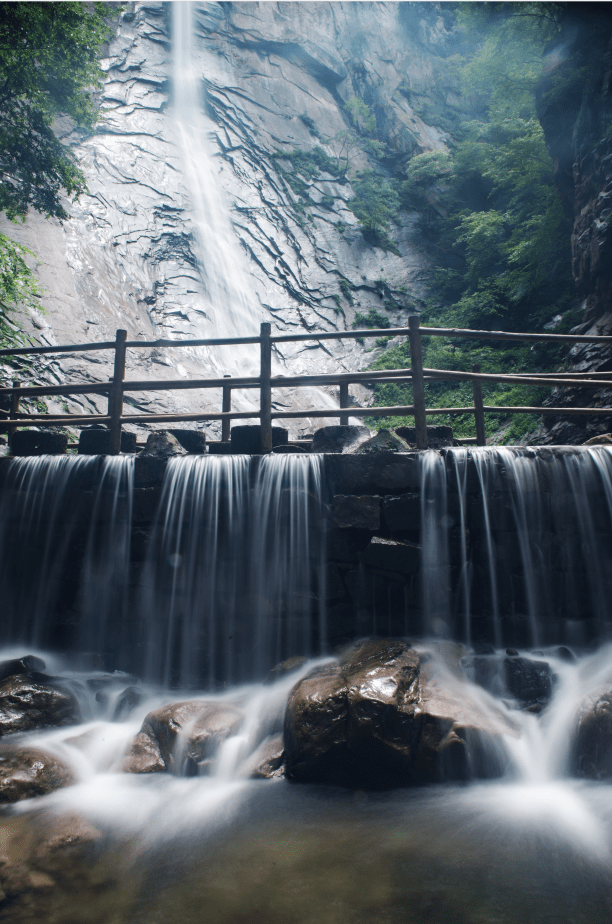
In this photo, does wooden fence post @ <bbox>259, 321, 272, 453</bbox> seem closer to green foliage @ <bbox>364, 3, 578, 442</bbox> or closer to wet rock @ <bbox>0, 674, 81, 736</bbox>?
wet rock @ <bbox>0, 674, 81, 736</bbox>

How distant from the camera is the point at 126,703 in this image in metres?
4.55

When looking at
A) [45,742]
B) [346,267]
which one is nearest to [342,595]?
[45,742]

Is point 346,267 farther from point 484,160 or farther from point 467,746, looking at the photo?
point 467,746

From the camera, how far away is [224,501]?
5223 millimetres

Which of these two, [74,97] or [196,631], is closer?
[196,631]

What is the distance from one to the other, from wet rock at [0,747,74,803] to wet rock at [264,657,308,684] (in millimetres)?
1703

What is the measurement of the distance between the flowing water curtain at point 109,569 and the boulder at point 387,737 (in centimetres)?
251

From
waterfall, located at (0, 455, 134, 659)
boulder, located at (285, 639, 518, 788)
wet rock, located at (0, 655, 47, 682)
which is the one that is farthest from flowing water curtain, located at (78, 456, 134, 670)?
boulder, located at (285, 639, 518, 788)

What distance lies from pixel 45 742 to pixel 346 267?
20.9 metres

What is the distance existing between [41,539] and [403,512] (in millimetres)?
4062

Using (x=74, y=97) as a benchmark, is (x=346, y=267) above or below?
above

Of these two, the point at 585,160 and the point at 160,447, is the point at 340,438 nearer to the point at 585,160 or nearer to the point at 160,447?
the point at 160,447

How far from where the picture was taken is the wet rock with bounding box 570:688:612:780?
328 cm

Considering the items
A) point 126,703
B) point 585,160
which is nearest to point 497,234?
point 585,160
